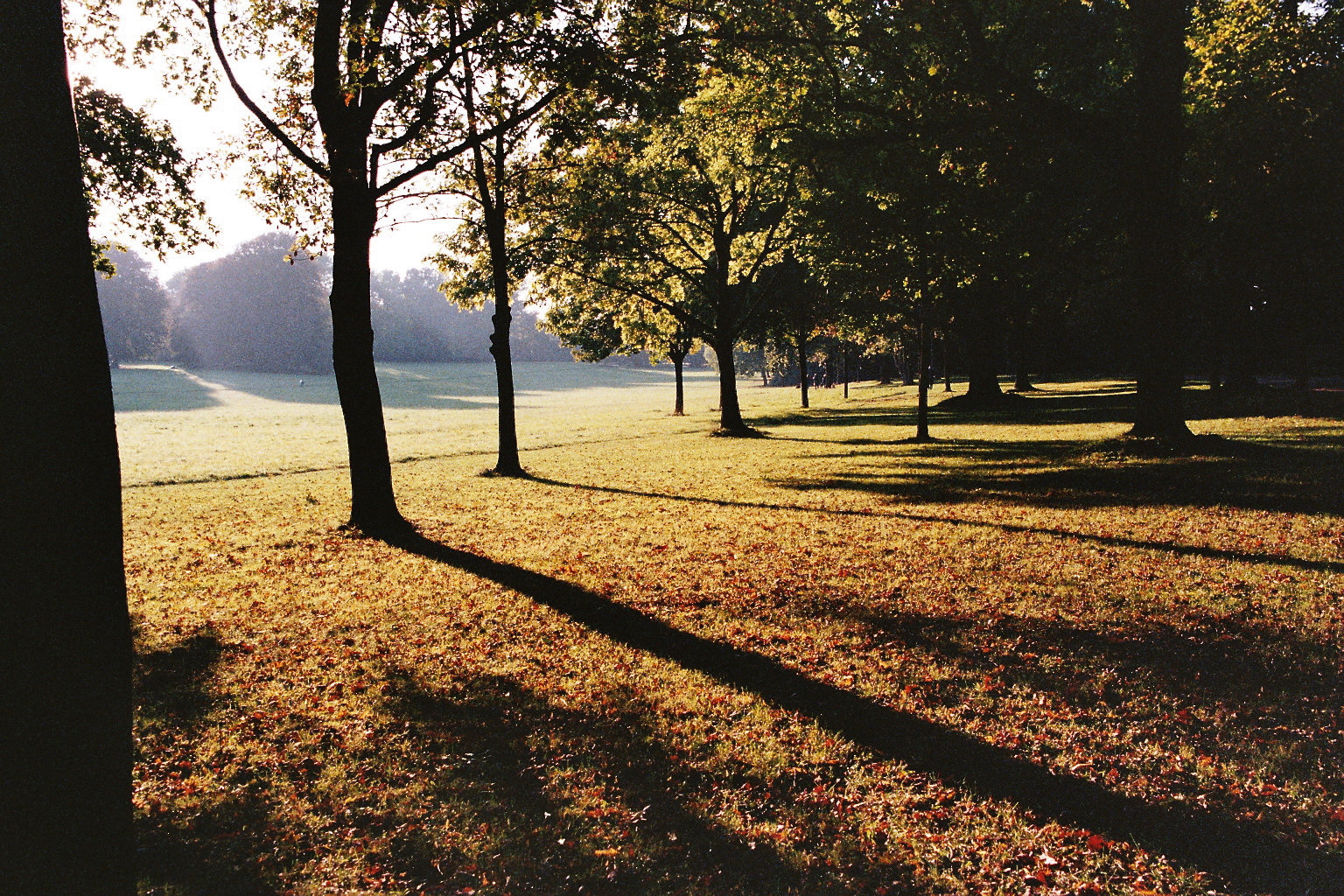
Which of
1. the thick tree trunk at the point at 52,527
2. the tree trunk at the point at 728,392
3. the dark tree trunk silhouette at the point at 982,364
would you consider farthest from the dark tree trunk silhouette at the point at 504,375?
the dark tree trunk silhouette at the point at 982,364

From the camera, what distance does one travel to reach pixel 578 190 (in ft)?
62.8

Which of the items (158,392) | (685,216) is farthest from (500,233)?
(158,392)

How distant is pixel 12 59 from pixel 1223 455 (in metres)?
16.9

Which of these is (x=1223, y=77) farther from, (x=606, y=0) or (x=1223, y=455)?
(x=606, y=0)

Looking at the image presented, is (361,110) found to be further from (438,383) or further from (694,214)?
(438,383)

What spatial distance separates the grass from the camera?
11.9ft

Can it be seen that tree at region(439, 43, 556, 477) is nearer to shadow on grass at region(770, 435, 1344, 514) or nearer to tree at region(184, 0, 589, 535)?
tree at region(184, 0, 589, 535)

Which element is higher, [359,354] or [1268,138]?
[1268,138]

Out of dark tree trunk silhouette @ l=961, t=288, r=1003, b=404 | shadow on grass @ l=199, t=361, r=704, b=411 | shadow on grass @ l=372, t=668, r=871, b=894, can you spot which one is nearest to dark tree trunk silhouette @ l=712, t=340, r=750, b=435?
dark tree trunk silhouette @ l=961, t=288, r=1003, b=404

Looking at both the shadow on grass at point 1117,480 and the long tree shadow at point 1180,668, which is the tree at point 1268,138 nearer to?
the shadow on grass at point 1117,480

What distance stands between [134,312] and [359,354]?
105m

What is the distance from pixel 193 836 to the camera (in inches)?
153

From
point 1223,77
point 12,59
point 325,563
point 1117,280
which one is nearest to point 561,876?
point 12,59

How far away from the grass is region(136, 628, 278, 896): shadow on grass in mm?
22
